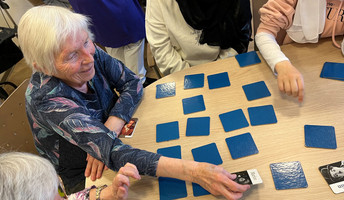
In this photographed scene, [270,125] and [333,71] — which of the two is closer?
[270,125]

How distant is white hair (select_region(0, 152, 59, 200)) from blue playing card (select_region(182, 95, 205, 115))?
24.7 inches

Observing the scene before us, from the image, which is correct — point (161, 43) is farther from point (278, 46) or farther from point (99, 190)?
point (99, 190)

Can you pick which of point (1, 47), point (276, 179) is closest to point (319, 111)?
point (276, 179)

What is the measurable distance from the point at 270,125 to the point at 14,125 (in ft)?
3.93

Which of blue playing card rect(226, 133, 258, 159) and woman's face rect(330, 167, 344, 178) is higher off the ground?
woman's face rect(330, 167, 344, 178)

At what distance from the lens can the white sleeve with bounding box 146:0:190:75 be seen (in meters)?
1.51

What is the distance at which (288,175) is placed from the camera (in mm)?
804

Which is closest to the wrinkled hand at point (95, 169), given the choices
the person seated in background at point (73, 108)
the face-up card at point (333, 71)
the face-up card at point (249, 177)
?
the person seated in background at point (73, 108)

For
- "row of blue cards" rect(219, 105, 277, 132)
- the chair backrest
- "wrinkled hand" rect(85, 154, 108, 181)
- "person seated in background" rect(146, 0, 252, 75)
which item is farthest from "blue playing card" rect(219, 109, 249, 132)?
the chair backrest

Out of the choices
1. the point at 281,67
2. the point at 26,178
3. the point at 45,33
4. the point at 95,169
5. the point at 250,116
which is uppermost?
the point at 45,33

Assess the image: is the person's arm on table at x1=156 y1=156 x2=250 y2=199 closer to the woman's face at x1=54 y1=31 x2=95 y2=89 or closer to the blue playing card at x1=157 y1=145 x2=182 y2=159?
the blue playing card at x1=157 y1=145 x2=182 y2=159

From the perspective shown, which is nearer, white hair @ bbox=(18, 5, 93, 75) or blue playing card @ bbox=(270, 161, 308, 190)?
blue playing card @ bbox=(270, 161, 308, 190)

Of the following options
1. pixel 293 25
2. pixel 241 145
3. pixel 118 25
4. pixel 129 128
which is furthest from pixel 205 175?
pixel 118 25

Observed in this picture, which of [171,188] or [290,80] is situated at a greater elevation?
[290,80]
